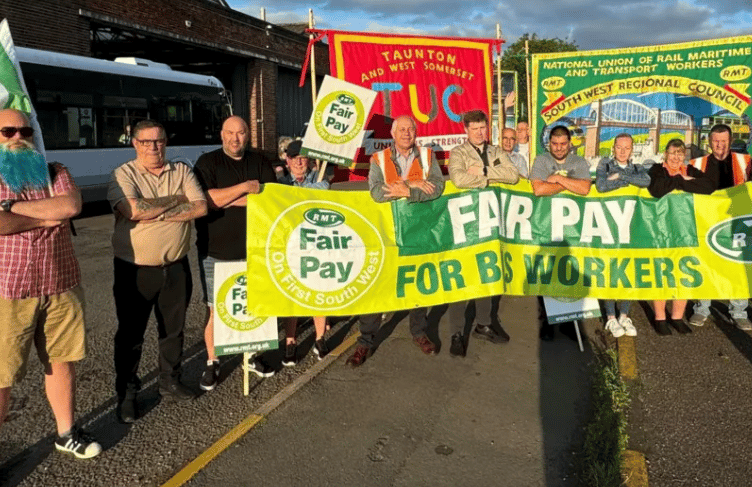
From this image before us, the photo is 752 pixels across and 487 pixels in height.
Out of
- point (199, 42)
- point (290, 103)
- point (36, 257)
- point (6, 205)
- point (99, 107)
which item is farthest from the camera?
point (290, 103)

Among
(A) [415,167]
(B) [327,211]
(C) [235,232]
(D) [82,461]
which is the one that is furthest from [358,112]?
(D) [82,461]

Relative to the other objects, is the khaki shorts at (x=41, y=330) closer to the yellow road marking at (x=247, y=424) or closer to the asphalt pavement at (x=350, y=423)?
the asphalt pavement at (x=350, y=423)

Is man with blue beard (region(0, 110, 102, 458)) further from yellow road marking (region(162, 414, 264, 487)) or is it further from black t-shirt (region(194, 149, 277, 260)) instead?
black t-shirt (region(194, 149, 277, 260))

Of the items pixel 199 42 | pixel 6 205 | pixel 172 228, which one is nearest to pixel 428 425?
pixel 172 228

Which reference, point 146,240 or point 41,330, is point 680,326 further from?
point 41,330

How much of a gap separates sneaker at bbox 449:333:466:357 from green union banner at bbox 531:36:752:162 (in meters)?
4.95

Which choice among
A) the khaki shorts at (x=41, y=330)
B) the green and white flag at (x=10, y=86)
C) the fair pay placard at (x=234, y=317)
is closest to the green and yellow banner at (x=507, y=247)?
the fair pay placard at (x=234, y=317)

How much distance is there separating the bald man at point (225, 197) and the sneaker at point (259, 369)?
0.29 meters

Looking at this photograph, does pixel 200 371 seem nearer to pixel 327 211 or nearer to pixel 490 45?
pixel 327 211

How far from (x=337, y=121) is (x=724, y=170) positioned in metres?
3.79

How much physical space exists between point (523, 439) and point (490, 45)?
538 centimetres

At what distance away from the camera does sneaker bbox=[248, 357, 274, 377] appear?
485cm

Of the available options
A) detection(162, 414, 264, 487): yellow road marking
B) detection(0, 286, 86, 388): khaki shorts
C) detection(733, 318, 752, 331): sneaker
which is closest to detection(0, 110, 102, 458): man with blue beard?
detection(0, 286, 86, 388): khaki shorts

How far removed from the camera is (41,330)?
138 inches
